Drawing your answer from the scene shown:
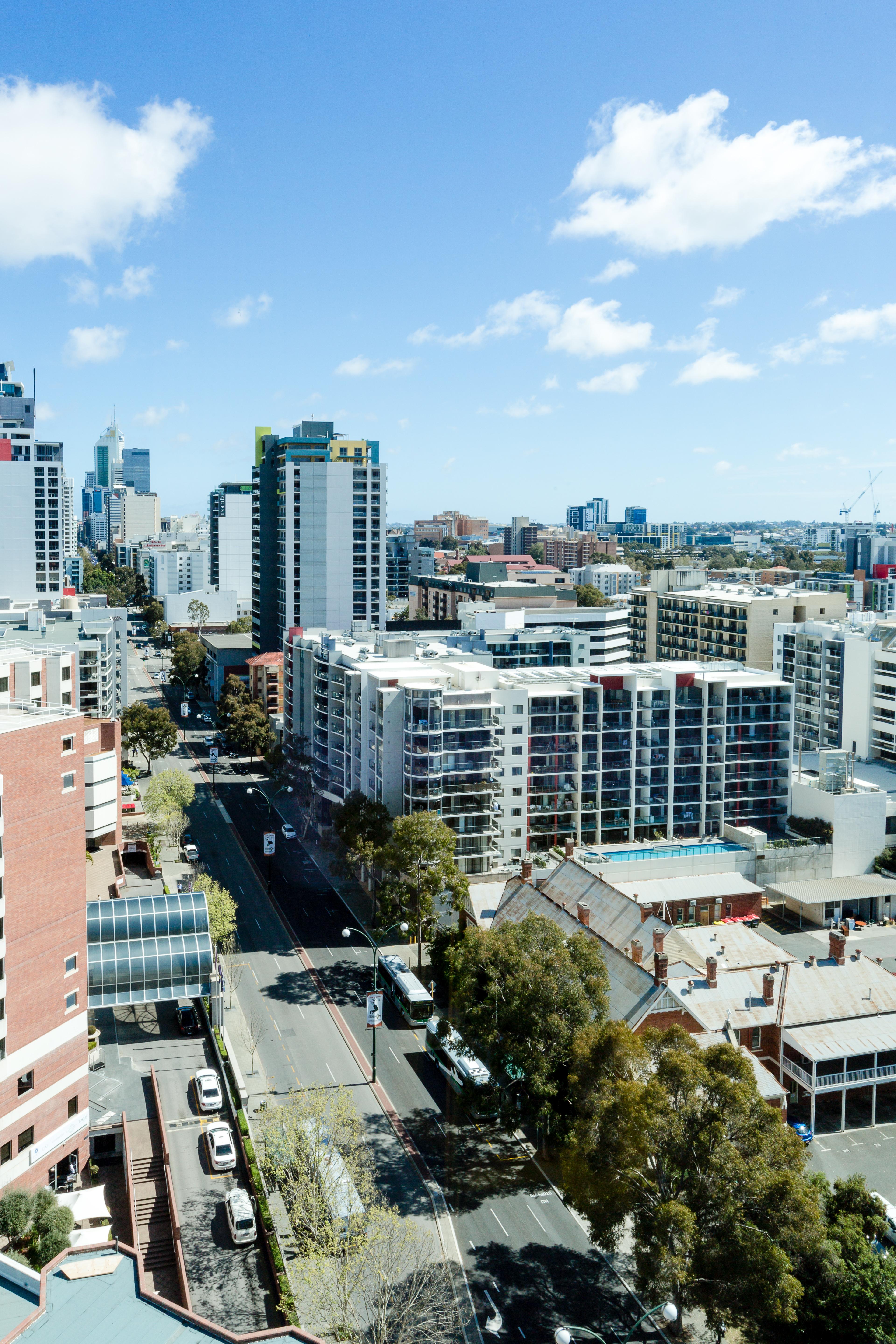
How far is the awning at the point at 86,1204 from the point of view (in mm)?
40625

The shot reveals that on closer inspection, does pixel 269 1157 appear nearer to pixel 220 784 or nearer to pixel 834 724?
pixel 220 784

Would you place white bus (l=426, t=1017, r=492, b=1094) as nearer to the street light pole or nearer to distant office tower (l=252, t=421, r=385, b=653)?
the street light pole

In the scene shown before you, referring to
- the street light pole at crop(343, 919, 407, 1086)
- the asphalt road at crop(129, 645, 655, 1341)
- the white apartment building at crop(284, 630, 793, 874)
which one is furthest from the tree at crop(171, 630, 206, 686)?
the street light pole at crop(343, 919, 407, 1086)

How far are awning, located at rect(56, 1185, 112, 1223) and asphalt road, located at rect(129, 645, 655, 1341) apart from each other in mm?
11136

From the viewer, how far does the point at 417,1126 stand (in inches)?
1932

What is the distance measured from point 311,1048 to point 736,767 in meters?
45.7

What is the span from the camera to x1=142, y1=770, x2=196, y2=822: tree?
8394cm

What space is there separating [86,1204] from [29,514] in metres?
138

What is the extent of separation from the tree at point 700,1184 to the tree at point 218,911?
29.2m

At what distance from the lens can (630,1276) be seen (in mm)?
39094

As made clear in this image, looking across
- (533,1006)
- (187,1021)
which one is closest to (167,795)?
(187,1021)

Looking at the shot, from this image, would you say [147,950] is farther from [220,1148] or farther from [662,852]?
[662,852]

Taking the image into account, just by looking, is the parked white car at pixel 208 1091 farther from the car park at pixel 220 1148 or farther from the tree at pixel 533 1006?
the tree at pixel 533 1006

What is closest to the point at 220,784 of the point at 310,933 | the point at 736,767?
the point at 310,933
